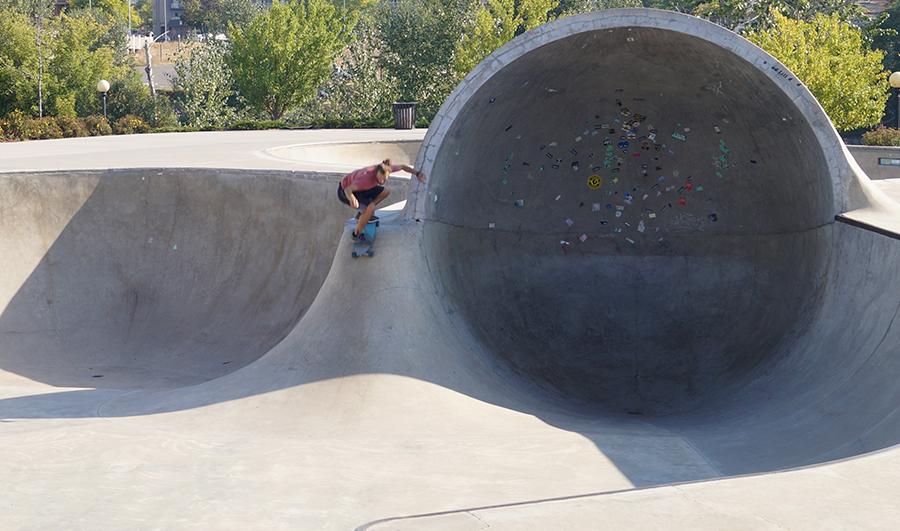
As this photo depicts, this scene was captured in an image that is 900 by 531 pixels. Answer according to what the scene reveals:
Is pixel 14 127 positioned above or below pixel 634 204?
above

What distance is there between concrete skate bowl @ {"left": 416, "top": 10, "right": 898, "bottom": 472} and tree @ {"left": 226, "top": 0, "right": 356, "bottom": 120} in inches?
1149

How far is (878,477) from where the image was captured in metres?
3.84

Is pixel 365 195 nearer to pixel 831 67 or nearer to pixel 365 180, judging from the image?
pixel 365 180

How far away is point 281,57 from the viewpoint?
38.4 metres

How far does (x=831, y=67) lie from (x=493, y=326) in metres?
22.2

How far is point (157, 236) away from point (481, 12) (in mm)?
28738

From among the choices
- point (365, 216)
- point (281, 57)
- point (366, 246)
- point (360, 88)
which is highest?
point (281, 57)

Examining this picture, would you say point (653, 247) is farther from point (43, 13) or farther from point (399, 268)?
point (43, 13)

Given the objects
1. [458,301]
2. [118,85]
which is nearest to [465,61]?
[118,85]

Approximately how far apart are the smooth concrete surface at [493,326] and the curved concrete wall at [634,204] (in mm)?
52

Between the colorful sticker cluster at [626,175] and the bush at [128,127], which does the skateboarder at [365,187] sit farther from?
the bush at [128,127]

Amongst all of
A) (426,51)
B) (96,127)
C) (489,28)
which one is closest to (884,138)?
(489,28)

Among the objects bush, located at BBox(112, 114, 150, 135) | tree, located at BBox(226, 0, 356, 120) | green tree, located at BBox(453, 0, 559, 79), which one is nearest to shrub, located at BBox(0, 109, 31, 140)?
bush, located at BBox(112, 114, 150, 135)

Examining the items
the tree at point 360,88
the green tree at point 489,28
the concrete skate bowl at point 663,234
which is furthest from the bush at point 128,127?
the concrete skate bowl at point 663,234
